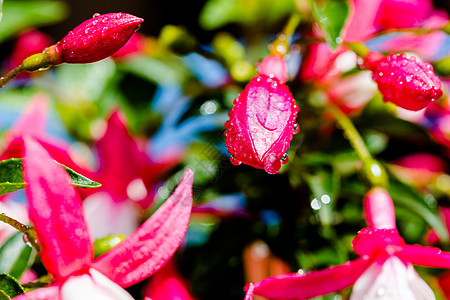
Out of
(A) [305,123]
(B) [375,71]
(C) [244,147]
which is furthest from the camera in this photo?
(A) [305,123]

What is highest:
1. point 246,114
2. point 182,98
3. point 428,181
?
point 246,114

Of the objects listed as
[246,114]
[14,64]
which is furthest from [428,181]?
[14,64]

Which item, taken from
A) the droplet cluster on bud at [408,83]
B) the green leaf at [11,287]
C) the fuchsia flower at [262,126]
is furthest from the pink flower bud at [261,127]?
the green leaf at [11,287]

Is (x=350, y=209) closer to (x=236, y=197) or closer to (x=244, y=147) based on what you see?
(x=236, y=197)

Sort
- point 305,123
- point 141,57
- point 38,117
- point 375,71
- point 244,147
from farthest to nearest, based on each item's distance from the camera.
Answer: point 141,57 → point 38,117 → point 305,123 → point 375,71 → point 244,147

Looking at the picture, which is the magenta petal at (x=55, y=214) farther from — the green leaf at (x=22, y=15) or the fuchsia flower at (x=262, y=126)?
the green leaf at (x=22, y=15)

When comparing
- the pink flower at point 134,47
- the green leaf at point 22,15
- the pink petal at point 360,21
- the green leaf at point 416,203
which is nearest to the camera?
the green leaf at point 416,203

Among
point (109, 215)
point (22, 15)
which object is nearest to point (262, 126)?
point (109, 215)
